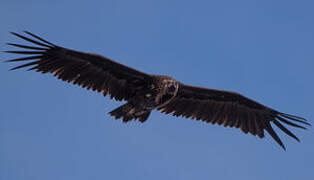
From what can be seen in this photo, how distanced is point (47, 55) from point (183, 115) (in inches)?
190

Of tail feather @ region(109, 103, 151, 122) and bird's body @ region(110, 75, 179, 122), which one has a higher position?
bird's body @ region(110, 75, 179, 122)

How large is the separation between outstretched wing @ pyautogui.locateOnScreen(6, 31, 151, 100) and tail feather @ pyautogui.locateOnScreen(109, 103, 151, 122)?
41 centimetres

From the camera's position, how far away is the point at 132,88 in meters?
18.6

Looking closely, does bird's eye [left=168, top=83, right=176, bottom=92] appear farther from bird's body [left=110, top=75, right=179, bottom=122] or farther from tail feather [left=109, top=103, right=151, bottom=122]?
tail feather [left=109, top=103, right=151, bottom=122]

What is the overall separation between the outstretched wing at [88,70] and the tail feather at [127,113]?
41 cm

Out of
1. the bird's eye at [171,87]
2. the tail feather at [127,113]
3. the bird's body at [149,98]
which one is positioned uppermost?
the bird's eye at [171,87]

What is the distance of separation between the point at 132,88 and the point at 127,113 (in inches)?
29.4

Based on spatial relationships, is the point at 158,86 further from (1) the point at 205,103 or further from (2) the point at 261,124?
(2) the point at 261,124

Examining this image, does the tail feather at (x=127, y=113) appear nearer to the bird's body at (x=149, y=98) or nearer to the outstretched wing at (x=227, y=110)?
the bird's body at (x=149, y=98)

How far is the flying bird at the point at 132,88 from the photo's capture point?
17.9 m

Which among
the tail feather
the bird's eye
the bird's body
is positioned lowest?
the tail feather

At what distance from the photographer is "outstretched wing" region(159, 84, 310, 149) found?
1998 cm

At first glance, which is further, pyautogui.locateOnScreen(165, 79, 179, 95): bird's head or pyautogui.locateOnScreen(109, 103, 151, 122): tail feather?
pyautogui.locateOnScreen(109, 103, 151, 122): tail feather

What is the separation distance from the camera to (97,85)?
18.6m
